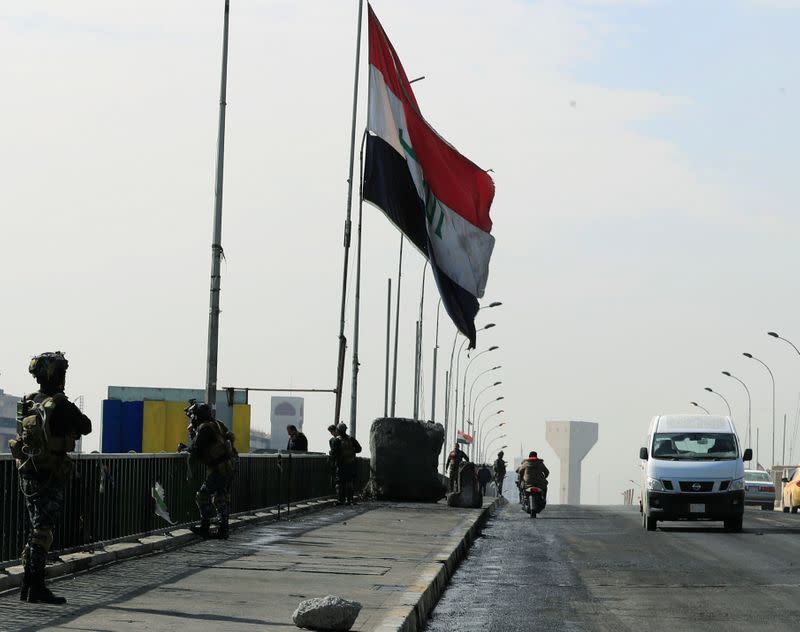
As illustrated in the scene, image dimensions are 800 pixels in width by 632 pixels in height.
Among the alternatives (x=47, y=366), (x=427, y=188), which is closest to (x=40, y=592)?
(x=47, y=366)

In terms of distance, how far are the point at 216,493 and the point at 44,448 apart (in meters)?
8.03

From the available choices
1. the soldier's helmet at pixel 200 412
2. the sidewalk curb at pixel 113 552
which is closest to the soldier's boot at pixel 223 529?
the sidewalk curb at pixel 113 552

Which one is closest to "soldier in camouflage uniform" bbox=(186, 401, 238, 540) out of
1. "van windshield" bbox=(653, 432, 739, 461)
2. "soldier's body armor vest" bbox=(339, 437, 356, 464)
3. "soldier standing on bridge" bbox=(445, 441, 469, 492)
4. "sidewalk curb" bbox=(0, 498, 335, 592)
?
"sidewalk curb" bbox=(0, 498, 335, 592)

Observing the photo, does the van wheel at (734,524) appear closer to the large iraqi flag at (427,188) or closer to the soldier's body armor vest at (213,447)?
the large iraqi flag at (427,188)

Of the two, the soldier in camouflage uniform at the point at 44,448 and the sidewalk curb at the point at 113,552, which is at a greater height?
the soldier in camouflage uniform at the point at 44,448

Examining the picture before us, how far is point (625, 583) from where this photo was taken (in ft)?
55.6

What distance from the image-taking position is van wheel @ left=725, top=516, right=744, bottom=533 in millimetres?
29375

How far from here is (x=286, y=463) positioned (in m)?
28.9

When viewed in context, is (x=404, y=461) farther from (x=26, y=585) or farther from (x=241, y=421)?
(x=26, y=585)

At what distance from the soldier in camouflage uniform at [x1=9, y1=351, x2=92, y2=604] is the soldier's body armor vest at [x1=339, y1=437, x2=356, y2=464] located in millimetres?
21911

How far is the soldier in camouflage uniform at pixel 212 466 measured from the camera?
19688 mm

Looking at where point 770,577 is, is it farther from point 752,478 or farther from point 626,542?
point 752,478

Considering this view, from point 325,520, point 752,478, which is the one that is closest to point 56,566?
point 325,520

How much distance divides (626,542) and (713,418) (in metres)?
6.23
